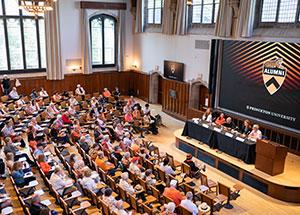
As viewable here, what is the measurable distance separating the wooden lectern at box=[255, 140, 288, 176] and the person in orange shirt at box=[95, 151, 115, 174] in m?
4.68

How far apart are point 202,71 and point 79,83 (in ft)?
27.3

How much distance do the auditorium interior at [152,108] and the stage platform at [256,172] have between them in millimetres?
38

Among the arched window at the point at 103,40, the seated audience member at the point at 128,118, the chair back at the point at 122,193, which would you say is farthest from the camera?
the arched window at the point at 103,40

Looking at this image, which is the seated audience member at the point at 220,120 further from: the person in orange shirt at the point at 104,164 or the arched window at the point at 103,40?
the arched window at the point at 103,40

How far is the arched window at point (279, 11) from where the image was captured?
12.1 meters

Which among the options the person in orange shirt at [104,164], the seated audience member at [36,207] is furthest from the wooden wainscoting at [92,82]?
the seated audience member at [36,207]

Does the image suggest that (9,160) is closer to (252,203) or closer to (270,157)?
(252,203)

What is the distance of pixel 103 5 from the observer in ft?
65.6

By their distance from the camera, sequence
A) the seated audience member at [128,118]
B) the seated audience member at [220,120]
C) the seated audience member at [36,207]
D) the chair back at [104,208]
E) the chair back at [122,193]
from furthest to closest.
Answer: the seated audience member at [128,118] → the seated audience member at [220,120] → the chair back at [122,193] → the chair back at [104,208] → the seated audience member at [36,207]

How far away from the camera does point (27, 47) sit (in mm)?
18719

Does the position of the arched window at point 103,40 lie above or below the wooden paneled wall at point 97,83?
above

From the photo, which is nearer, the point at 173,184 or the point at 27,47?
the point at 173,184

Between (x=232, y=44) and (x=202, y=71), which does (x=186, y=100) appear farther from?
(x=232, y=44)

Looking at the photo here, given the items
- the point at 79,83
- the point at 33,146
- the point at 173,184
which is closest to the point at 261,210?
the point at 173,184
